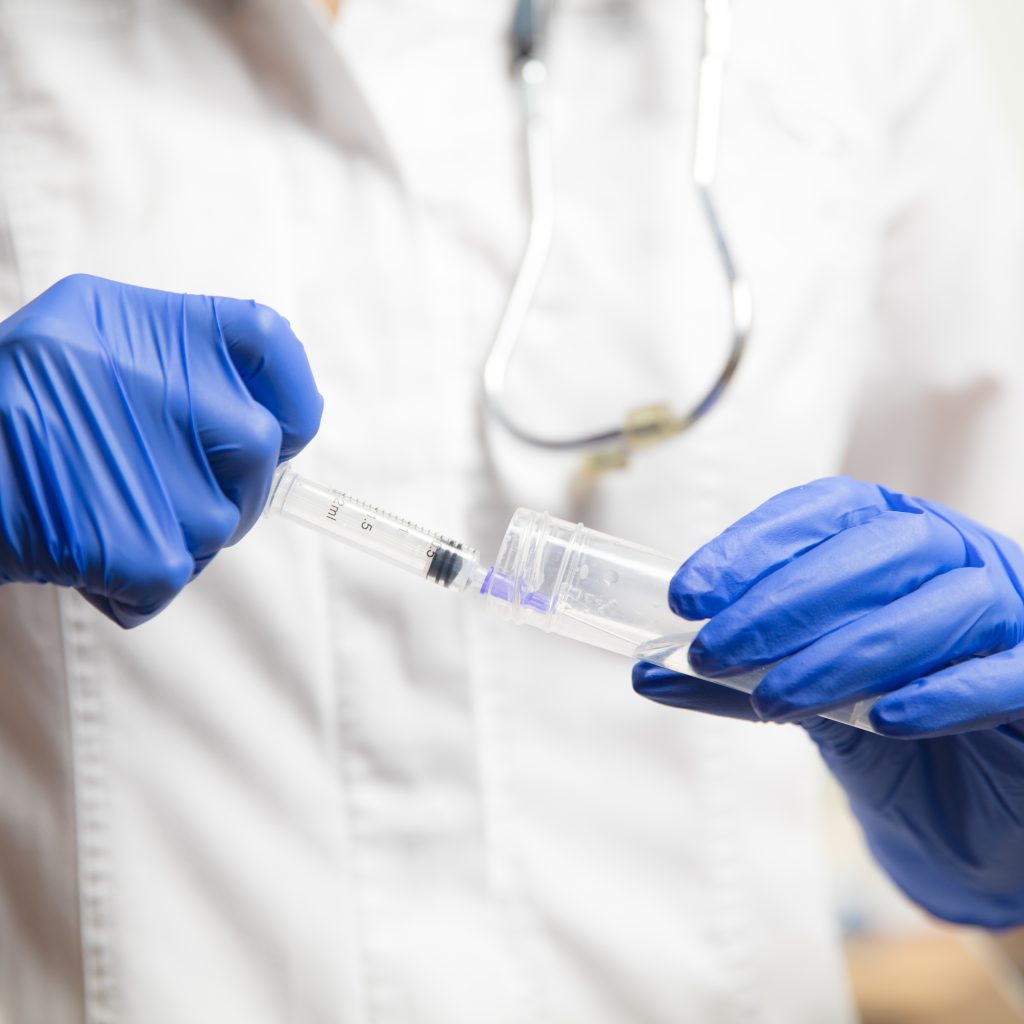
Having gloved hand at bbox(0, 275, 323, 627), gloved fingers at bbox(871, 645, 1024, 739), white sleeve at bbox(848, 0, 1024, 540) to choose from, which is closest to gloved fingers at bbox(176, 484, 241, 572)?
gloved hand at bbox(0, 275, 323, 627)

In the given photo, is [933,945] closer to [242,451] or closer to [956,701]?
[956,701]

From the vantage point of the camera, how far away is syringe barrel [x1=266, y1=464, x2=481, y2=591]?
20.0 inches

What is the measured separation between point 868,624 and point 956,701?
0.17 ft

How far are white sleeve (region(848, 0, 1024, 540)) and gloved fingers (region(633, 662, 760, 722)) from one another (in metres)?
0.35

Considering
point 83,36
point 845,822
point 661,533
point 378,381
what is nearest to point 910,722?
point 661,533

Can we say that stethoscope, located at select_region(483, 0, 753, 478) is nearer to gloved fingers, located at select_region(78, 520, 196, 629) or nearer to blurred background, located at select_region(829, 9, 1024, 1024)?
gloved fingers, located at select_region(78, 520, 196, 629)

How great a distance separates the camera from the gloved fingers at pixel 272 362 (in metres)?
0.45

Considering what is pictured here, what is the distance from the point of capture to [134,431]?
0.44 m

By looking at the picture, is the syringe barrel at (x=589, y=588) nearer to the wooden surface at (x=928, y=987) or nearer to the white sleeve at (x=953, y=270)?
the white sleeve at (x=953, y=270)

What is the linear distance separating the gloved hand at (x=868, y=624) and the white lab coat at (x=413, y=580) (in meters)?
0.13

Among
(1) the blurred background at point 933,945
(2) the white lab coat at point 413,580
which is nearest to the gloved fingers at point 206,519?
(2) the white lab coat at point 413,580

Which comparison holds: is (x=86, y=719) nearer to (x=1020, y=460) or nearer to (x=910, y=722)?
(x=910, y=722)

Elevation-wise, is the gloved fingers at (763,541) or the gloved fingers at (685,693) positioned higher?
A: the gloved fingers at (763,541)

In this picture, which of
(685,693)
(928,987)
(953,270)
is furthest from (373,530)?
(928,987)
